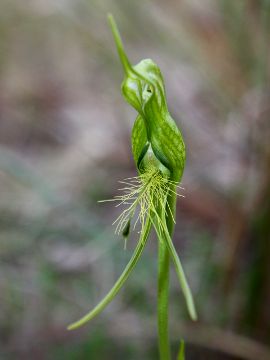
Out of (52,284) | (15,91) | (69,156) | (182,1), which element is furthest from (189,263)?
(15,91)

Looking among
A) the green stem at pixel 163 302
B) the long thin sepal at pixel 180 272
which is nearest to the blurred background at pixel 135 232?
the green stem at pixel 163 302

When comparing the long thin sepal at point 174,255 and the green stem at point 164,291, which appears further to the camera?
the green stem at point 164,291

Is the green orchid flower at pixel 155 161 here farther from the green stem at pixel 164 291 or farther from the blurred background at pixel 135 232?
the blurred background at pixel 135 232

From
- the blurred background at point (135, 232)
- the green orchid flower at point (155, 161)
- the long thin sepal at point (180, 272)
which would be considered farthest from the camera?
the blurred background at point (135, 232)

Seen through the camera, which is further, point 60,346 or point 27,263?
point 27,263

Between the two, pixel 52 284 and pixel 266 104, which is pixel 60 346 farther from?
pixel 266 104

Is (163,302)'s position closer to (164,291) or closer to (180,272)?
(164,291)

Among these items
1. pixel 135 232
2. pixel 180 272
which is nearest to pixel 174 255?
pixel 180 272

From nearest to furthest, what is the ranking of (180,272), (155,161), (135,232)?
1. (180,272)
2. (155,161)
3. (135,232)

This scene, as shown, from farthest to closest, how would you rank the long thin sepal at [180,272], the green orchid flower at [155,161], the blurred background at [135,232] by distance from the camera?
the blurred background at [135,232], the green orchid flower at [155,161], the long thin sepal at [180,272]
